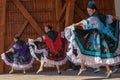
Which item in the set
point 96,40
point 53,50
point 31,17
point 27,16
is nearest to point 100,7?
point 31,17

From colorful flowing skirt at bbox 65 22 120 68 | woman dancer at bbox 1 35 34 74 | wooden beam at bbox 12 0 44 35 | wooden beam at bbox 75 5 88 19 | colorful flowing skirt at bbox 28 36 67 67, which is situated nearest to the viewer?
colorful flowing skirt at bbox 65 22 120 68

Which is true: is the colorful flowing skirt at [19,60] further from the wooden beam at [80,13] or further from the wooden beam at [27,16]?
the wooden beam at [80,13]

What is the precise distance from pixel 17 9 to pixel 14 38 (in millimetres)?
950

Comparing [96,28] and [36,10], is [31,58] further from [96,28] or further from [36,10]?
[96,28]

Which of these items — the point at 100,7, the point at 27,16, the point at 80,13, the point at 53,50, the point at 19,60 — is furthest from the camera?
the point at 100,7

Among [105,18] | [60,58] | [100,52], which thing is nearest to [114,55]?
[100,52]

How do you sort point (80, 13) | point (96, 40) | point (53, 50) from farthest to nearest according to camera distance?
1. point (80, 13)
2. point (53, 50)
3. point (96, 40)

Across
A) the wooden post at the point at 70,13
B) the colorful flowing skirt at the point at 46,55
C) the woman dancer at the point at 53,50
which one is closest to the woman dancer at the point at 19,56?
the colorful flowing skirt at the point at 46,55

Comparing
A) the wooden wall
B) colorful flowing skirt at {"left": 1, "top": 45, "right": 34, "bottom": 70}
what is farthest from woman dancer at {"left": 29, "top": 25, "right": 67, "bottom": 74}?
the wooden wall

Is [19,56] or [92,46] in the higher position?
[92,46]

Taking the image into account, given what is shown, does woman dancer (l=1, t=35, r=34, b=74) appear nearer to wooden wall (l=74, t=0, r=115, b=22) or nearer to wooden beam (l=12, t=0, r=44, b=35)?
wooden beam (l=12, t=0, r=44, b=35)

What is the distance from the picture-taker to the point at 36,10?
12258 mm

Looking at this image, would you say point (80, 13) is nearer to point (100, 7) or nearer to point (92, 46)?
point (100, 7)

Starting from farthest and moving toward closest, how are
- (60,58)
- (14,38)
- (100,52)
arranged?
1. (14,38)
2. (60,58)
3. (100,52)
